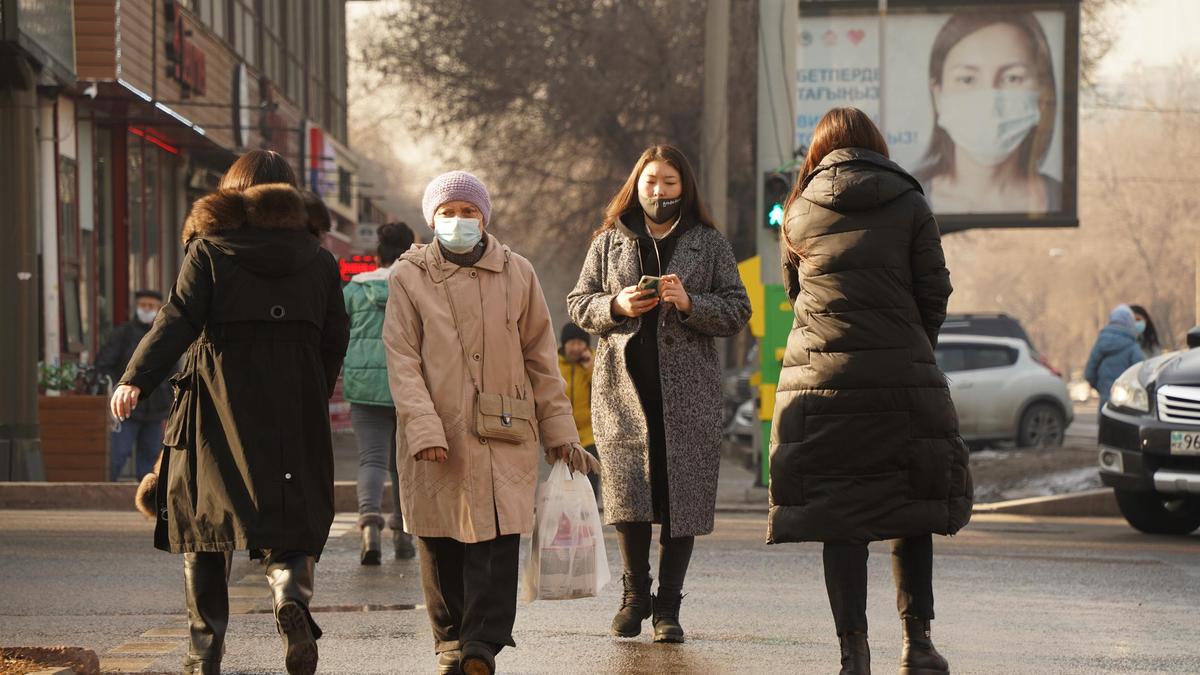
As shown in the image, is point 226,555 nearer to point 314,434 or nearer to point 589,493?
point 314,434

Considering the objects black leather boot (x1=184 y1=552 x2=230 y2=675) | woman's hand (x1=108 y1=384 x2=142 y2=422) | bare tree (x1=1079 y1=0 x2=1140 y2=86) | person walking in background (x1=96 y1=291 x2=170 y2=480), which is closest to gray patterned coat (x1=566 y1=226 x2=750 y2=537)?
black leather boot (x1=184 y1=552 x2=230 y2=675)

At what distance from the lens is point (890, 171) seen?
638cm

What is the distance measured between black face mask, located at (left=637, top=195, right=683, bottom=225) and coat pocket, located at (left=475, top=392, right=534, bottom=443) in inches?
52.9

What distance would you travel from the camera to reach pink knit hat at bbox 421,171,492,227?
6.46 meters

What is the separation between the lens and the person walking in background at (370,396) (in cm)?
986

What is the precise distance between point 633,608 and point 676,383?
0.86 m

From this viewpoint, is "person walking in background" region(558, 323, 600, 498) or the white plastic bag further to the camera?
"person walking in background" region(558, 323, 600, 498)

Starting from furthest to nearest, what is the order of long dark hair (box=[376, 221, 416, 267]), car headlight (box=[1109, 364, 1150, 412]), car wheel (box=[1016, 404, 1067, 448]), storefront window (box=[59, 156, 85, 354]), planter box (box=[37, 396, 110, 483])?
1. car wheel (box=[1016, 404, 1067, 448])
2. storefront window (box=[59, 156, 85, 354])
3. planter box (box=[37, 396, 110, 483])
4. car headlight (box=[1109, 364, 1150, 412])
5. long dark hair (box=[376, 221, 416, 267])

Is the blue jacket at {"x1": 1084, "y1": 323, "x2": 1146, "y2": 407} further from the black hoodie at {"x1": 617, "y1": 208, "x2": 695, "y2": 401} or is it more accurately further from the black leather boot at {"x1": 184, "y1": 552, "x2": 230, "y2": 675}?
the black leather boot at {"x1": 184, "y1": 552, "x2": 230, "y2": 675}

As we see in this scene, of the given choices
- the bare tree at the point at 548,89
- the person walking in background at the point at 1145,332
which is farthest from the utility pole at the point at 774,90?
the bare tree at the point at 548,89

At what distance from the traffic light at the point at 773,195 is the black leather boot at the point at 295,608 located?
36.5ft

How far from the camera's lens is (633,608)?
7.55 m

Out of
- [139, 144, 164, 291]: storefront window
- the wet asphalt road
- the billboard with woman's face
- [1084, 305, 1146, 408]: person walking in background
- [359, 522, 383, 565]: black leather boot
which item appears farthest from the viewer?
the billboard with woman's face

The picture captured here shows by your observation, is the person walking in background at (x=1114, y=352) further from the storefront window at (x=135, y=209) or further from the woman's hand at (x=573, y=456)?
the woman's hand at (x=573, y=456)
